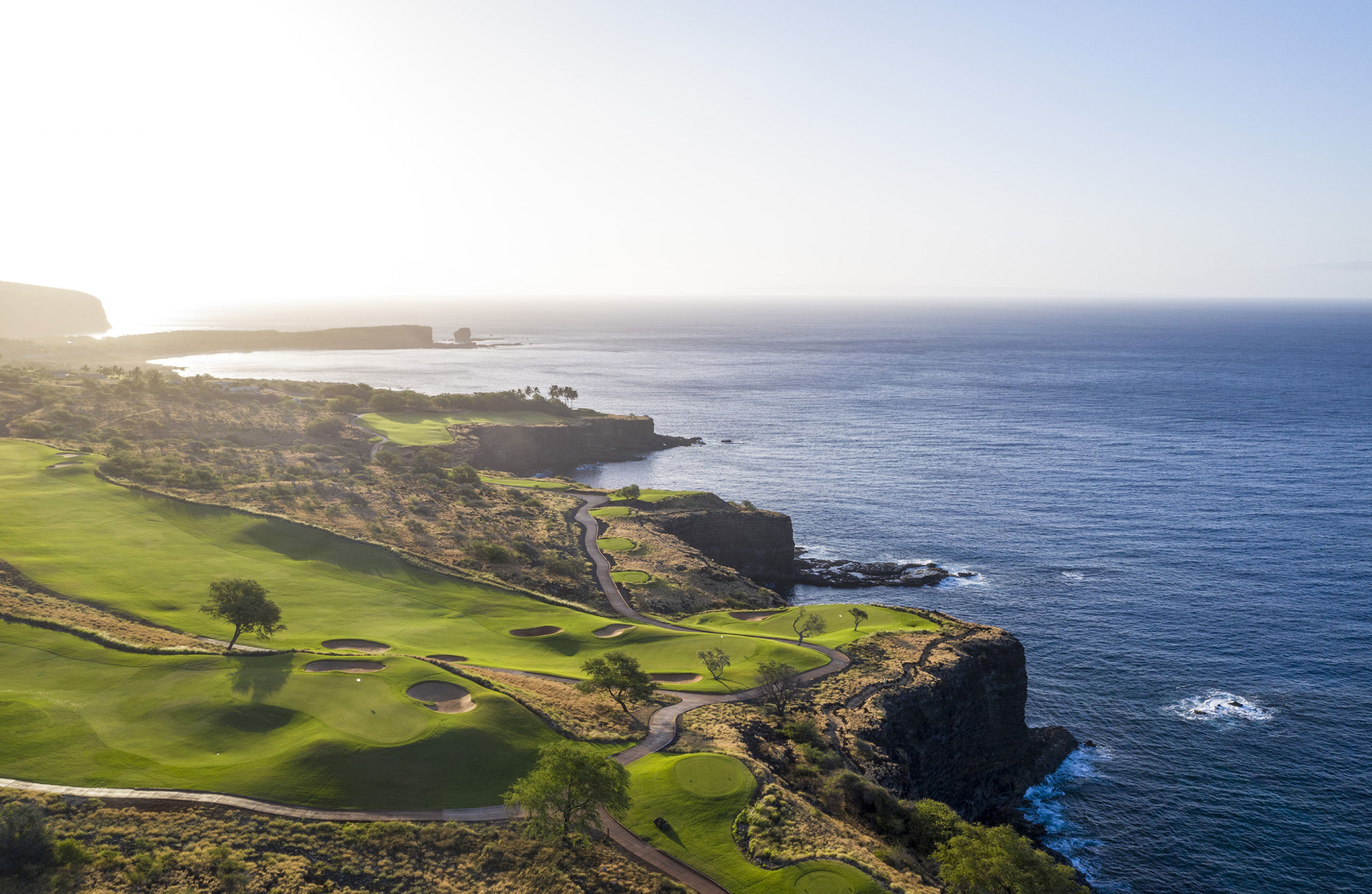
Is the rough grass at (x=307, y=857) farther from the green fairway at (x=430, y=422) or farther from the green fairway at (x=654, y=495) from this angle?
the green fairway at (x=430, y=422)

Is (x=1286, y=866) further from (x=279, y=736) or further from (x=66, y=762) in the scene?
(x=66, y=762)

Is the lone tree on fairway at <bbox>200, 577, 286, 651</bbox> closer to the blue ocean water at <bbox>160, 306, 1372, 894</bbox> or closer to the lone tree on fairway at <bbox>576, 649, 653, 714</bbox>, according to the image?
the lone tree on fairway at <bbox>576, 649, 653, 714</bbox>

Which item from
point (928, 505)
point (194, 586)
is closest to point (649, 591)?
point (194, 586)

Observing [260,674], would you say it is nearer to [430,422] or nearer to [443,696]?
[443,696]

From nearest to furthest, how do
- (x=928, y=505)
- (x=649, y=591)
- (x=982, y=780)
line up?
1. (x=982, y=780)
2. (x=649, y=591)
3. (x=928, y=505)

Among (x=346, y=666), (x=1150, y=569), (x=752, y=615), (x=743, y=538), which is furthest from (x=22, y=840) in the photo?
(x=1150, y=569)

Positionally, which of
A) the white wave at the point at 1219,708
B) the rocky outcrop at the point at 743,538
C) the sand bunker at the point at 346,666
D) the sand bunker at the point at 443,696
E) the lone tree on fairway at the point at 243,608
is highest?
the lone tree on fairway at the point at 243,608

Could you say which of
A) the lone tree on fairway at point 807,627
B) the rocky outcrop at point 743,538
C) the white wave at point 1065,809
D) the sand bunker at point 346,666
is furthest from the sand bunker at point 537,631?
the rocky outcrop at point 743,538
